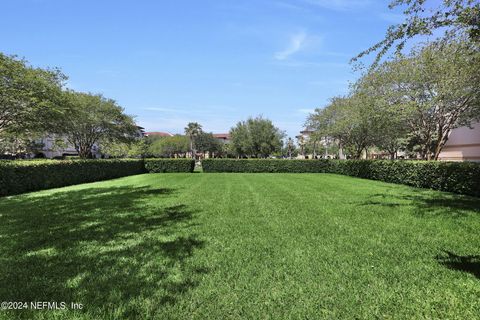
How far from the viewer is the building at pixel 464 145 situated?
87.7 feet

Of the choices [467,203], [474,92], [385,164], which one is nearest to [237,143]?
[385,164]

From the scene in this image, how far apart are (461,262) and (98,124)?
40.3 meters

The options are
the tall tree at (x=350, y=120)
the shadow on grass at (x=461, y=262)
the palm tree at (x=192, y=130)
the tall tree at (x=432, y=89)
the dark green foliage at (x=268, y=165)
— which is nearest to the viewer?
the shadow on grass at (x=461, y=262)

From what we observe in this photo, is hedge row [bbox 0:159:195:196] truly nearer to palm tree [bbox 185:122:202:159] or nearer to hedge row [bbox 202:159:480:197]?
hedge row [bbox 202:159:480:197]

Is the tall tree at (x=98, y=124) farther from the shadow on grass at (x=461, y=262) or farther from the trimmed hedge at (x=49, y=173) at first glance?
the shadow on grass at (x=461, y=262)

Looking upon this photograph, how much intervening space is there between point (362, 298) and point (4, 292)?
14.0ft

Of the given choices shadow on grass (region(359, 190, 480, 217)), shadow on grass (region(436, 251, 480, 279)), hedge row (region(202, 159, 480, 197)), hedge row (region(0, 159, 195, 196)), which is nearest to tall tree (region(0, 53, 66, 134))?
hedge row (region(0, 159, 195, 196))

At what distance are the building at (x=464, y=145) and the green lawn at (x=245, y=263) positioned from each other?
22.9 metres

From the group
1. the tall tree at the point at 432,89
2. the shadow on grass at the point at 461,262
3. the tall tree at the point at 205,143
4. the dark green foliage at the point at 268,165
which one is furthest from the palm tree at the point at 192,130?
the shadow on grass at the point at 461,262

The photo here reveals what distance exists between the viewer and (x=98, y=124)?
1523 inches

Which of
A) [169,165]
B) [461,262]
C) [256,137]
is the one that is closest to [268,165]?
[169,165]

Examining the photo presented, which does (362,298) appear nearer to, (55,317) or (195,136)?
(55,317)

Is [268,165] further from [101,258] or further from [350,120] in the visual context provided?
[101,258]

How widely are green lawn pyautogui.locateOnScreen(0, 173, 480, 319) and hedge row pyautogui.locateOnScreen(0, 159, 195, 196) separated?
7.13 meters
